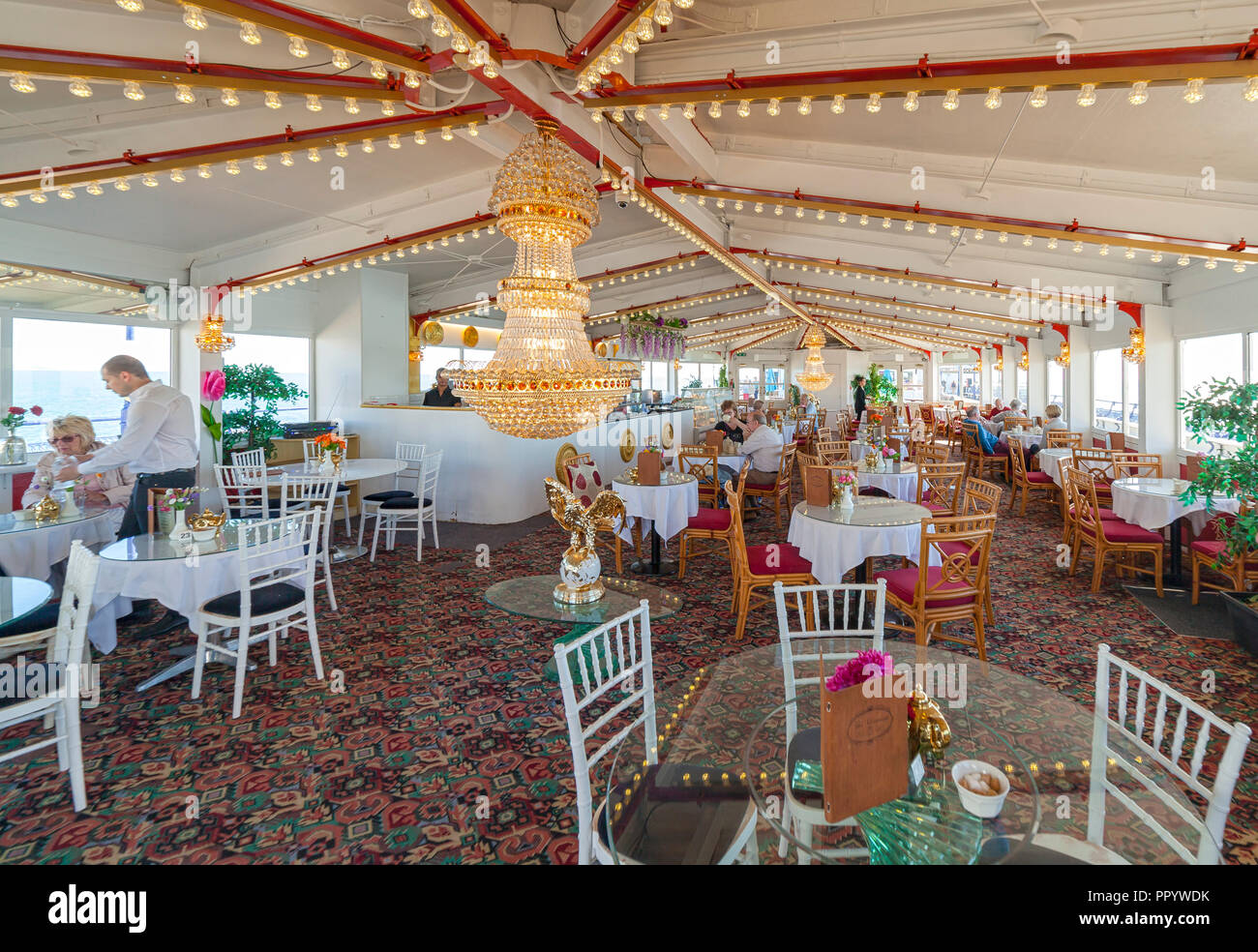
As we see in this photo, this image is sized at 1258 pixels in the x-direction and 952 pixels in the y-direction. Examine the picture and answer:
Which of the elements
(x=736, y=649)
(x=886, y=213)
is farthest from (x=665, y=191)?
(x=736, y=649)

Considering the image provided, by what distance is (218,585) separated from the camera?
11.6ft

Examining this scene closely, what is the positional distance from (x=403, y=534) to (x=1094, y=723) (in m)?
7.27

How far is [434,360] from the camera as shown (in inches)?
486

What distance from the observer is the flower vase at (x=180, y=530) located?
143 inches

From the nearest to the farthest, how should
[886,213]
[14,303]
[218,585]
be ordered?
1. [218,585]
2. [886,213]
3. [14,303]

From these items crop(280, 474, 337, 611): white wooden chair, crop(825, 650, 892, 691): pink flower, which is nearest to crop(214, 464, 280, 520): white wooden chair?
crop(280, 474, 337, 611): white wooden chair

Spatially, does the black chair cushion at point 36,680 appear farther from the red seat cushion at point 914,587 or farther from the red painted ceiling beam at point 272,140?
the red seat cushion at point 914,587

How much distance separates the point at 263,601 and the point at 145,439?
5.81 feet

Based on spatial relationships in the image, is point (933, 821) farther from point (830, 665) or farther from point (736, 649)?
point (736, 649)

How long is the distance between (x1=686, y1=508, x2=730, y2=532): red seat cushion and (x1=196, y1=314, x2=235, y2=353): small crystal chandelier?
677 cm

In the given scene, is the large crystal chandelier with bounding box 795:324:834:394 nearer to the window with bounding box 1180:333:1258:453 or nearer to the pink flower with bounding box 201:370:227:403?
the window with bounding box 1180:333:1258:453

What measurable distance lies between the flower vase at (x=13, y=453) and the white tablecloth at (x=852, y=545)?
7.47 meters

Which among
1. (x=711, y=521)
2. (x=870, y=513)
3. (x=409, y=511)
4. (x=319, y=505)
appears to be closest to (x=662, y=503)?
(x=711, y=521)

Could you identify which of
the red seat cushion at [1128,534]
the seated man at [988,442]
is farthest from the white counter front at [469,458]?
the seated man at [988,442]
